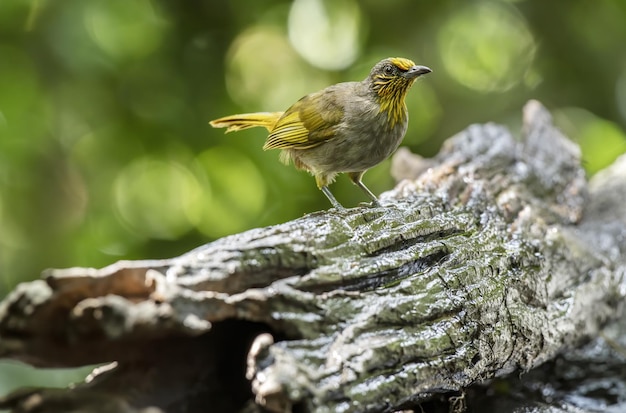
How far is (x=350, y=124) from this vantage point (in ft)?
10.7

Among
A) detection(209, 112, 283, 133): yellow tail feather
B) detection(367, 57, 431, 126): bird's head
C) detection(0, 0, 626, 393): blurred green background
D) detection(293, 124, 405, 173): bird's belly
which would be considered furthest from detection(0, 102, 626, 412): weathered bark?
detection(0, 0, 626, 393): blurred green background

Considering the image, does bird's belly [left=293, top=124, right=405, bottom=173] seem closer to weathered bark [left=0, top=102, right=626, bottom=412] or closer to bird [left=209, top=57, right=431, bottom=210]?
bird [left=209, top=57, right=431, bottom=210]

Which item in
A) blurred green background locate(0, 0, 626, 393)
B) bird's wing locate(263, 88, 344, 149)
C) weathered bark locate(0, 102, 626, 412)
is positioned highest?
blurred green background locate(0, 0, 626, 393)

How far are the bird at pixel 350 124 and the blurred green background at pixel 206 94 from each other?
1760mm

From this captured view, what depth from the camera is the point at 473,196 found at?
122 inches

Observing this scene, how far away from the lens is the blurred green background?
4.84 meters

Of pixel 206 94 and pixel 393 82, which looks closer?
pixel 393 82

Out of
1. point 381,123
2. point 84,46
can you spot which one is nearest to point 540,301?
point 381,123

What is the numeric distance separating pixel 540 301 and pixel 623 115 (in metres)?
4.11

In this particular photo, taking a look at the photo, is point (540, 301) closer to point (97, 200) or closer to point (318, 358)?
point (318, 358)

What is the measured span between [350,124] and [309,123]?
0.21 m

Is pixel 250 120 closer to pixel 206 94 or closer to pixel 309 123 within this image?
pixel 309 123

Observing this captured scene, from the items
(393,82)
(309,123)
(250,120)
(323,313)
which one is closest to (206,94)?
(250,120)

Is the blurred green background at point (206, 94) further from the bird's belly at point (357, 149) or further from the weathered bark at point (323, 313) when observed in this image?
the weathered bark at point (323, 313)
